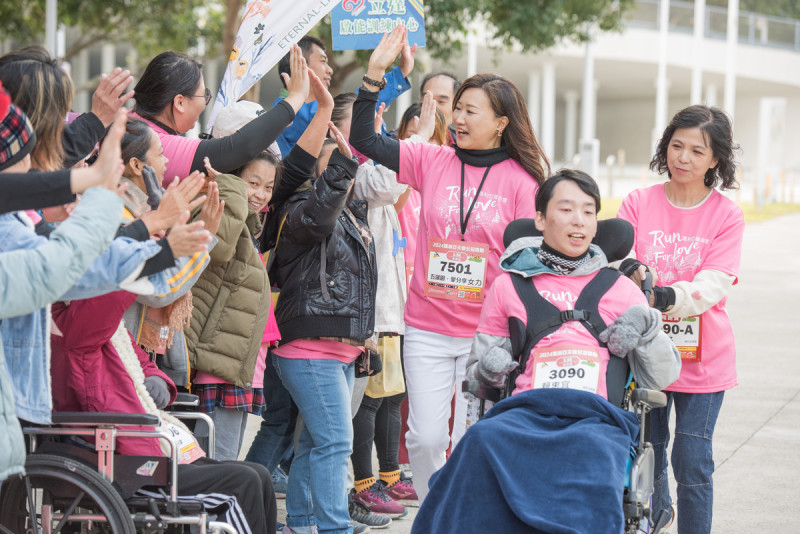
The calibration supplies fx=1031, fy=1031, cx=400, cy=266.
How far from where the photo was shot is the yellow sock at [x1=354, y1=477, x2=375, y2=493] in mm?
5441

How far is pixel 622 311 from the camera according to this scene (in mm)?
3951

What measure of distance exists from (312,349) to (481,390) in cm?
92

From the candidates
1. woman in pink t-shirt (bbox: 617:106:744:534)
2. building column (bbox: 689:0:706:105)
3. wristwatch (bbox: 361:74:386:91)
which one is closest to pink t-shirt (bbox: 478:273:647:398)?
woman in pink t-shirt (bbox: 617:106:744:534)

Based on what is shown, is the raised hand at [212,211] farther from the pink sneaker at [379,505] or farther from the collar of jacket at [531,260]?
the pink sneaker at [379,505]

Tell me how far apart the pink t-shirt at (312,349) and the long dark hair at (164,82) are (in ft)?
3.85

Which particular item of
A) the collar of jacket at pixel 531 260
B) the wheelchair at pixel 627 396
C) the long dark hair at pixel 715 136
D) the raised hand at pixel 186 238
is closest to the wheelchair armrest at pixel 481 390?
the wheelchair at pixel 627 396

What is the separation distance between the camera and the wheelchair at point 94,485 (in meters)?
3.24

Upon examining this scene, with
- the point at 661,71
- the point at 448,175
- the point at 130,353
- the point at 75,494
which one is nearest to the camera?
the point at 75,494

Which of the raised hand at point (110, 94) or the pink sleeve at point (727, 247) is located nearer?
the raised hand at point (110, 94)

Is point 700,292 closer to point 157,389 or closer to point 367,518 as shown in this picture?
point 367,518

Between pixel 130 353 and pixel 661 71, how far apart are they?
1362 inches

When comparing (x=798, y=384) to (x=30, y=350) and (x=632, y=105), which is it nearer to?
(x=30, y=350)

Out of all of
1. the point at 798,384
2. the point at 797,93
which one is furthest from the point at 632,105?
the point at 798,384

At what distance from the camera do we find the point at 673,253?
4496 mm
